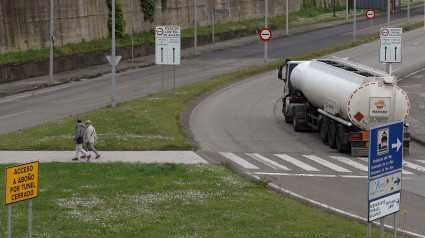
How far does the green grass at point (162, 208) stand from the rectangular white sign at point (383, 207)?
3960 millimetres

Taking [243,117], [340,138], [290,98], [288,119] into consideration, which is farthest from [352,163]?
[243,117]

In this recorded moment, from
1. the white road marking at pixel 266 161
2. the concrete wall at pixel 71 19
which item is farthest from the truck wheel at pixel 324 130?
the concrete wall at pixel 71 19

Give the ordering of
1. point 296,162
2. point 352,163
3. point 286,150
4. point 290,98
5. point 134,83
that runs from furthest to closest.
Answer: point 134,83, point 290,98, point 286,150, point 296,162, point 352,163

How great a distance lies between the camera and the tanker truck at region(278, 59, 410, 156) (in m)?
29.5

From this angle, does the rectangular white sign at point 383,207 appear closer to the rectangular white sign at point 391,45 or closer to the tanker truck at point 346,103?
the tanker truck at point 346,103

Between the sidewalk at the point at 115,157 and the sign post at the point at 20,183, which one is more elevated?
the sign post at the point at 20,183

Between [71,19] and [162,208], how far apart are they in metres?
47.3

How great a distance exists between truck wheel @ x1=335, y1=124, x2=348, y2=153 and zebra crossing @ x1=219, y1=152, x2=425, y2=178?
22.8 inches

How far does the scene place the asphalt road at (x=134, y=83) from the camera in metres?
42.4

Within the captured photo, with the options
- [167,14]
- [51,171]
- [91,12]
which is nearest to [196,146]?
[51,171]

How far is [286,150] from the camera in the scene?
3278 centimetres

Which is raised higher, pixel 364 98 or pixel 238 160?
pixel 364 98

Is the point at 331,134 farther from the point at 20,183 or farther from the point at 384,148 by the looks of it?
the point at 20,183

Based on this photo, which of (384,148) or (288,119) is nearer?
(384,148)
